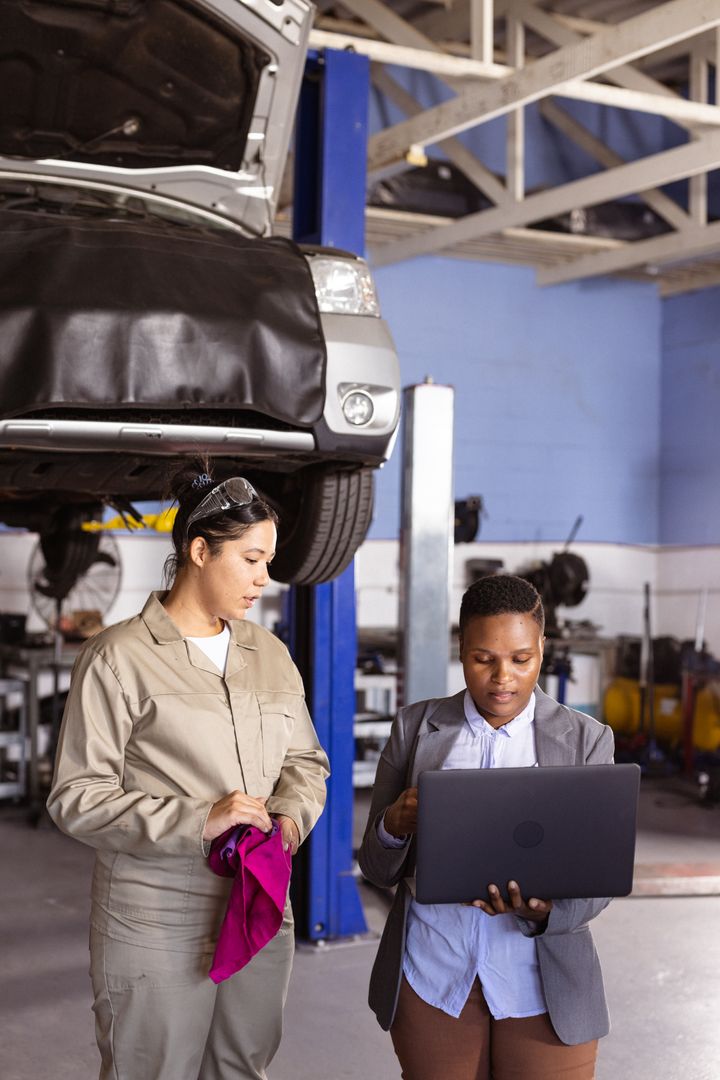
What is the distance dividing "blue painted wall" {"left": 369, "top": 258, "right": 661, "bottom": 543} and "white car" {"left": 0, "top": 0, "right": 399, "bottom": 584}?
4951 mm

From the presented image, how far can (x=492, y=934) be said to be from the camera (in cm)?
177

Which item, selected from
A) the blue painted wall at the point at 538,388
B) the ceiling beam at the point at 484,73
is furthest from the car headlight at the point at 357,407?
the blue painted wall at the point at 538,388

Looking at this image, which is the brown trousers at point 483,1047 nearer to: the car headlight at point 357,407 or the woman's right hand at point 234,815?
the woman's right hand at point 234,815

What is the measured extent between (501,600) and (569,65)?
4272 mm

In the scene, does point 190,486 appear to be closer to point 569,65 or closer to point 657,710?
point 569,65

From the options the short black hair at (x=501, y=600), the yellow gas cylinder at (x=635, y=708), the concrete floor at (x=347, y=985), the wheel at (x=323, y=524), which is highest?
the wheel at (x=323, y=524)

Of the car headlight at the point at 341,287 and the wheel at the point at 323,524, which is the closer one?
the car headlight at the point at 341,287

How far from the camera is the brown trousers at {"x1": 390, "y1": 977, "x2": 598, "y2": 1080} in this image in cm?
174

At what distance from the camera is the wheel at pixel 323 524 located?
3330mm

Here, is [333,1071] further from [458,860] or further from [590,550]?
[590,550]

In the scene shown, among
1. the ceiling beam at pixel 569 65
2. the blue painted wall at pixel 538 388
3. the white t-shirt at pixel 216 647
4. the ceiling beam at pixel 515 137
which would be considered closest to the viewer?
the white t-shirt at pixel 216 647

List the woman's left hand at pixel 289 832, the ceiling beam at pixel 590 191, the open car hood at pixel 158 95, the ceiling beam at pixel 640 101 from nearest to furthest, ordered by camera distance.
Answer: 1. the woman's left hand at pixel 289 832
2. the open car hood at pixel 158 95
3. the ceiling beam at pixel 640 101
4. the ceiling beam at pixel 590 191

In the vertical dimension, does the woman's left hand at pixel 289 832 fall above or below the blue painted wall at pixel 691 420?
below

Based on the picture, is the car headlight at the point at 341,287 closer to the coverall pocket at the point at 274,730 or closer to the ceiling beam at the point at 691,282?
the coverall pocket at the point at 274,730
